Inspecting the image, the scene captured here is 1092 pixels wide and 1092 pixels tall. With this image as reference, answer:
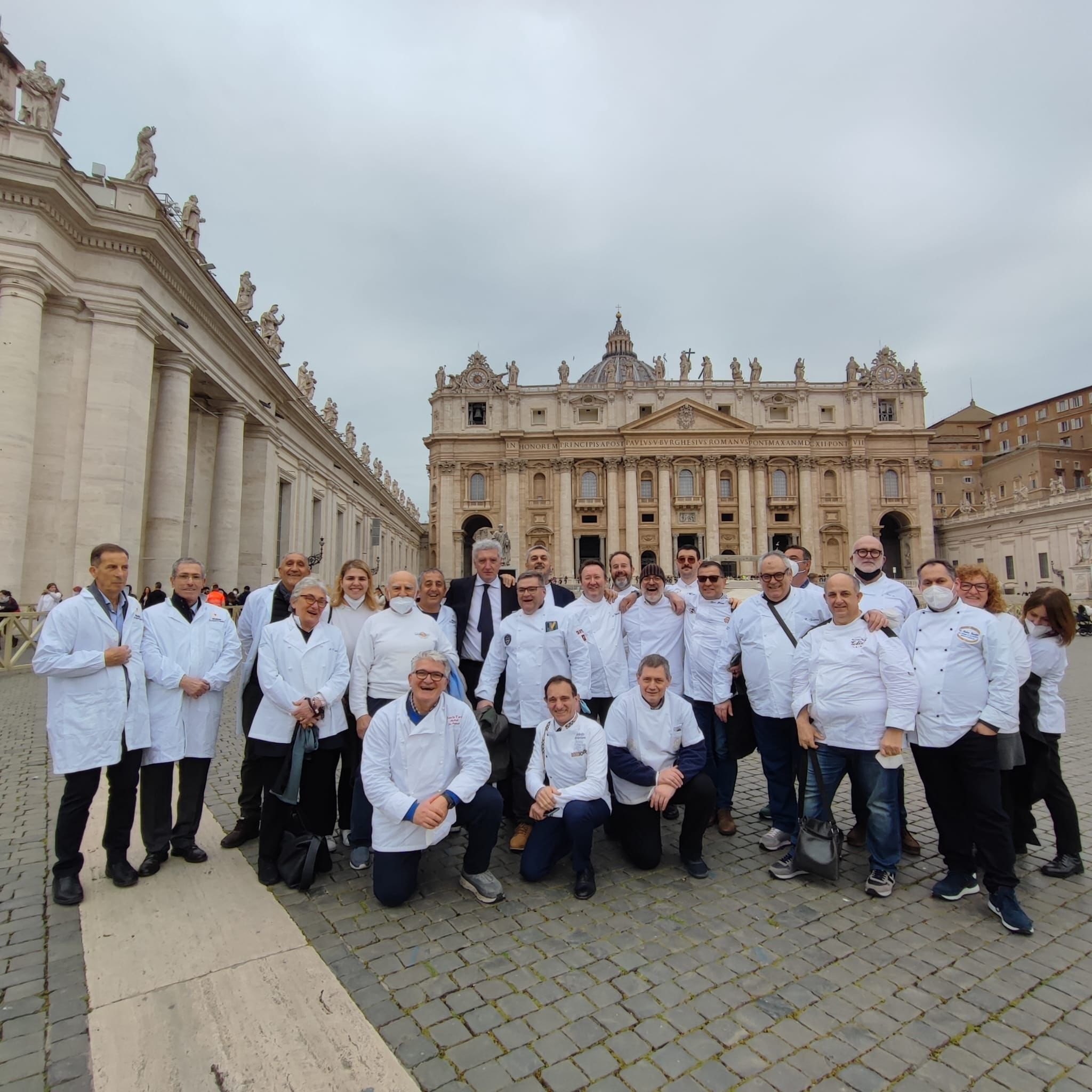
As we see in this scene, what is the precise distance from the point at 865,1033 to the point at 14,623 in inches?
639

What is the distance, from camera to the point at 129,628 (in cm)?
434

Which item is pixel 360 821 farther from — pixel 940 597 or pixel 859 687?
pixel 940 597

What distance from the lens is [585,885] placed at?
4.11 m

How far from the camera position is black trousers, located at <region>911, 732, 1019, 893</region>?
3.79 metres

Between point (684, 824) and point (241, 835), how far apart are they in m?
3.47

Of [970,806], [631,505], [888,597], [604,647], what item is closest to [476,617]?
[604,647]

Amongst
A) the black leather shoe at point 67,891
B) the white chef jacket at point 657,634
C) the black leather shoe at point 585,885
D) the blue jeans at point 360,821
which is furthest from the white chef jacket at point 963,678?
the black leather shoe at point 67,891

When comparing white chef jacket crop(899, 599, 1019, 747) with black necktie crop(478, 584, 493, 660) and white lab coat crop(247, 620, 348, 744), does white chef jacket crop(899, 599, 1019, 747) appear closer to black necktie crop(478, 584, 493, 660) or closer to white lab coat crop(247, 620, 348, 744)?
black necktie crop(478, 584, 493, 660)

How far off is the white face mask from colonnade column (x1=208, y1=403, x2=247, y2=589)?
2252 cm

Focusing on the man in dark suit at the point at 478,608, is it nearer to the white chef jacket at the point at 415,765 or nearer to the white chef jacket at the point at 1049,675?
the white chef jacket at the point at 415,765

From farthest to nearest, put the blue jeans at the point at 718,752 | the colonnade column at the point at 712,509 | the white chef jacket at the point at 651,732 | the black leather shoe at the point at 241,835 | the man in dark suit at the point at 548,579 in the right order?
the colonnade column at the point at 712,509 < the man in dark suit at the point at 548,579 < the blue jeans at the point at 718,752 < the black leather shoe at the point at 241,835 < the white chef jacket at the point at 651,732

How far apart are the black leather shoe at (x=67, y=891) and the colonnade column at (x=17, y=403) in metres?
12.8

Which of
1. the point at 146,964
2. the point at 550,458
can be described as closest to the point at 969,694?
the point at 146,964

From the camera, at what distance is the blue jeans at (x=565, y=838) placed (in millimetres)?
4164
